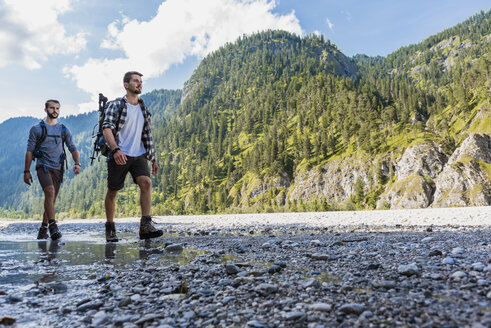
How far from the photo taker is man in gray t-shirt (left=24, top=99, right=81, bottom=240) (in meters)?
9.13

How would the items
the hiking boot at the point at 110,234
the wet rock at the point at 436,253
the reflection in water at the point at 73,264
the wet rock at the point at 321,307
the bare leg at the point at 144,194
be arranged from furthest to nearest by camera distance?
the hiking boot at the point at 110,234, the bare leg at the point at 144,194, the wet rock at the point at 436,253, the reflection in water at the point at 73,264, the wet rock at the point at 321,307

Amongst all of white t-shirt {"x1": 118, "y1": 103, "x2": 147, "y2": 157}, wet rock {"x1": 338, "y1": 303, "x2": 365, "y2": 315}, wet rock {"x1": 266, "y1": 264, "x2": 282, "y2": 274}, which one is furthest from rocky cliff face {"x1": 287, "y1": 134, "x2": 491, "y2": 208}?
wet rock {"x1": 338, "y1": 303, "x2": 365, "y2": 315}

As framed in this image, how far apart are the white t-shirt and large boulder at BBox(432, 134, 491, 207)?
226 ft

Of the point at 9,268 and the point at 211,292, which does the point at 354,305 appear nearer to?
the point at 211,292

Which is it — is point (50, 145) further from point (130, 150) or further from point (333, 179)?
point (333, 179)

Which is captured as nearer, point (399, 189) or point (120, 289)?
point (120, 289)

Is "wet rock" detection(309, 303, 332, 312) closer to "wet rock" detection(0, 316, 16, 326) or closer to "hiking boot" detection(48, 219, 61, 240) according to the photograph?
"wet rock" detection(0, 316, 16, 326)

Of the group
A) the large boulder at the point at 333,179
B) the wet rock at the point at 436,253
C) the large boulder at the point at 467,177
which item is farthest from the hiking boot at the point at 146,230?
the large boulder at the point at 333,179

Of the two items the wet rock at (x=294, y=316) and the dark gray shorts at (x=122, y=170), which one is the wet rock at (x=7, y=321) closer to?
the wet rock at (x=294, y=316)

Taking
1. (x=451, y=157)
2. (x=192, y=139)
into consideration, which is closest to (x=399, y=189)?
(x=451, y=157)

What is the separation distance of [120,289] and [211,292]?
1105 millimetres

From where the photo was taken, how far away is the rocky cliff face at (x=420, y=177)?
60.9 metres

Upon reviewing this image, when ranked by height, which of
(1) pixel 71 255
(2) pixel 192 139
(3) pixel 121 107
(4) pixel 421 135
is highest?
(2) pixel 192 139

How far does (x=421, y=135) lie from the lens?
83000 mm
